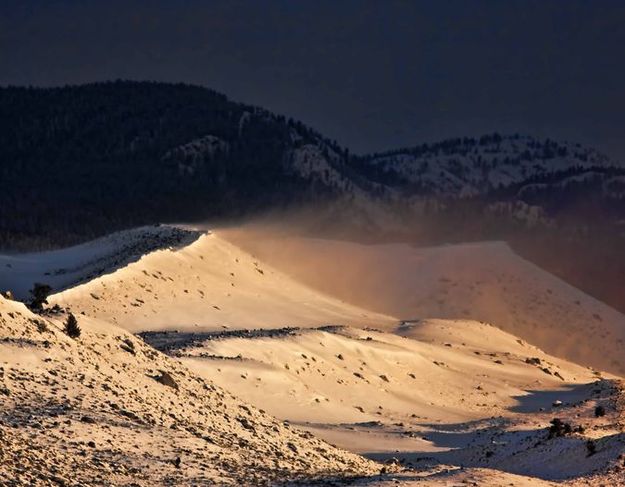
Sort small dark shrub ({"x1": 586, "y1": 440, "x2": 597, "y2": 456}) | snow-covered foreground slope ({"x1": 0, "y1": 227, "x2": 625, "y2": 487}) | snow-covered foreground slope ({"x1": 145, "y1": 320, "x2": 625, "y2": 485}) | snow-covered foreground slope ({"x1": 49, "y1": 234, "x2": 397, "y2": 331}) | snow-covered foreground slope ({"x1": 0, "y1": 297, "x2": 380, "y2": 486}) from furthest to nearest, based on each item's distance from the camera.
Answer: snow-covered foreground slope ({"x1": 49, "y1": 234, "x2": 397, "y2": 331}), snow-covered foreground slope ({"x1": 145, "y1": 320, "x2": 625, "y2": 485}), small dark shrub ({"x1": 586, "y1": 440, "x2": 597, "y2": 456}), snow-covered foreground slope ({"x1": 0, "y1": 227, "x2": 625, "y2": 487}), snow-covered foreground slope ({"x1": 0, "y1": 297, "x2": 380, "y2": 486})

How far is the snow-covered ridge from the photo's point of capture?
68875mm

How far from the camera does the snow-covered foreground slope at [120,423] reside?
21203 mm

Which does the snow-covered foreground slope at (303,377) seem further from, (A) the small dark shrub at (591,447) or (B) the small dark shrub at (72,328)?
(B) the small dark shrub at (72,328)

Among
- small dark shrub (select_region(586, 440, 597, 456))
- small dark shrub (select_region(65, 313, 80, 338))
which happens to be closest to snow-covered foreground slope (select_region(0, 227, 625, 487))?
small dark shrub (select_region(586, 440, 597, 456))

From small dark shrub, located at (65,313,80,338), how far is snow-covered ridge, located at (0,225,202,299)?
34.7 meters

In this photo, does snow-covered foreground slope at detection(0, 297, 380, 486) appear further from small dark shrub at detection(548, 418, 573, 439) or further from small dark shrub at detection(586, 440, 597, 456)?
small dark shrub at detection(548, 418, 573, 439)

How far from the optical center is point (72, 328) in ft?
93.3

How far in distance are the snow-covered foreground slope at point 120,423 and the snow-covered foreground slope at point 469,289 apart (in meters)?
51.3

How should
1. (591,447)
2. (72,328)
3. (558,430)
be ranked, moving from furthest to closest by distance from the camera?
(558,430) < (591,447) < (72,328)

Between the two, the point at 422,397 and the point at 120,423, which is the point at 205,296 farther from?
the point at 120,423

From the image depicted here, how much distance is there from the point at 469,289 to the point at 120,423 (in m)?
65.8

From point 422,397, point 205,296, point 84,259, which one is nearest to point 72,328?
point 422,397

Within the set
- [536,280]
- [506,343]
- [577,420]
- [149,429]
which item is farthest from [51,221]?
[149,429]

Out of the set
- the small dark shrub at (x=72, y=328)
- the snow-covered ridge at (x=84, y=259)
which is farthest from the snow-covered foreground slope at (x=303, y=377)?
the snow-covered ridge at (x=84, y=259)
